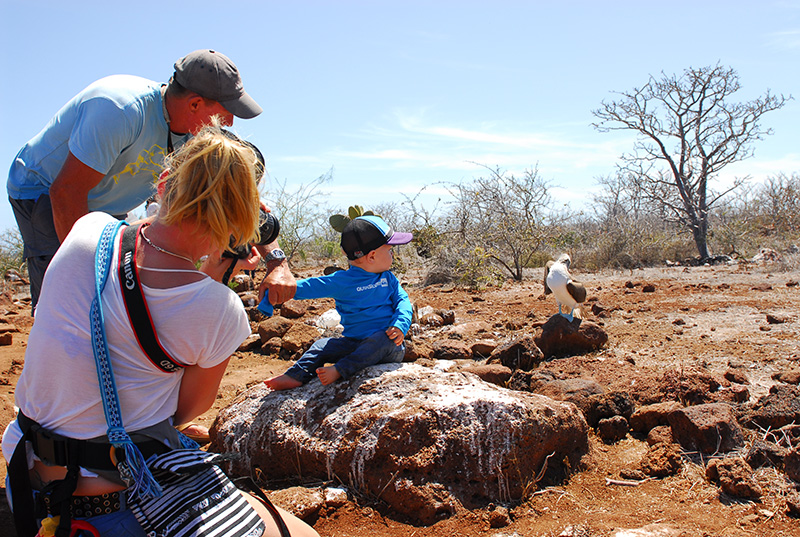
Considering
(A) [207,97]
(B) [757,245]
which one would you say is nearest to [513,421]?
(A) [207,97]

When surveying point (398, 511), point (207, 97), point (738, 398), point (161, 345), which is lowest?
point (398, 511)

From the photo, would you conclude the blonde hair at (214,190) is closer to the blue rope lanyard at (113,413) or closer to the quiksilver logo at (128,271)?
the quiksilver logo at (128,271)

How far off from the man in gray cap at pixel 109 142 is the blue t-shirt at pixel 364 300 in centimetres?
100

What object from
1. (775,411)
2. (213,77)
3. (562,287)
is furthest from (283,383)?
(562,287)

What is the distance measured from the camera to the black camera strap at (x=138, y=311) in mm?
1632

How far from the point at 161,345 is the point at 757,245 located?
686 inches

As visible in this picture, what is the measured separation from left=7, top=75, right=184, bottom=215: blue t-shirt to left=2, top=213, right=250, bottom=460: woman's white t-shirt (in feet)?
3.68

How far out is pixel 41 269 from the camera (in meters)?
2.99

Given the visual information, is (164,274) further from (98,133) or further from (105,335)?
(98,133)

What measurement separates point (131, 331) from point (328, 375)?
161cm

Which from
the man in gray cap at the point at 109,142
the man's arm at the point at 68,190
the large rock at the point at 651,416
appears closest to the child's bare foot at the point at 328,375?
the man in gray cap at the point at 109,142

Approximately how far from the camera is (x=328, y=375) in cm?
317

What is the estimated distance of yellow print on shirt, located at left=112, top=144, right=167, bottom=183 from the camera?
293cm

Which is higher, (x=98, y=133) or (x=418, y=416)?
(x=98, y=133)
